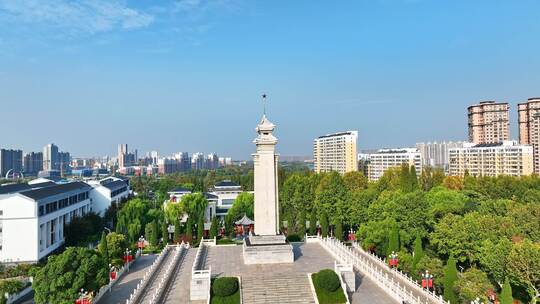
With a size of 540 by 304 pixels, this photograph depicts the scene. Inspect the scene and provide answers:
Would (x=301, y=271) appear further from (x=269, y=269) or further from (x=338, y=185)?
(x=338, y=185)

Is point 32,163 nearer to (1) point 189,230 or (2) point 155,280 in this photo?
(1) point 189,230

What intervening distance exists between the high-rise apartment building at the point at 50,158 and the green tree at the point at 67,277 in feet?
565

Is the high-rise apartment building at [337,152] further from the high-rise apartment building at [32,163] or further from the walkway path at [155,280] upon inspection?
the high-rise apartment building at [32,163]

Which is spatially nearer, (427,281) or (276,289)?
(276,289)

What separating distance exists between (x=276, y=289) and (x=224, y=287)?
258 centimetres

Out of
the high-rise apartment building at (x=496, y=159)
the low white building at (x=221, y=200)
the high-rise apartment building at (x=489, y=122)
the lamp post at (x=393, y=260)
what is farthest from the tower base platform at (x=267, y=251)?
the high-rise apartment building at (x=489, y=122)

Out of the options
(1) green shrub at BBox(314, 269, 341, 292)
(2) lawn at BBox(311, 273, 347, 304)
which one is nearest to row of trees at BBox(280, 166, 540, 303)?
(2) lawn at BBox(311, 273, 347, 304)

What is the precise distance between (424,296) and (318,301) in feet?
19.7

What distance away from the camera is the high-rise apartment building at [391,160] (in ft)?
270

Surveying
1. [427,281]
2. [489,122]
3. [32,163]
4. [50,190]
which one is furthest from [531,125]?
[32,163]

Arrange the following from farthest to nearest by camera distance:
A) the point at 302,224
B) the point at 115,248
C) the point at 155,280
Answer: the point at 302,224 < the point at 115,248 < the point at 155,280

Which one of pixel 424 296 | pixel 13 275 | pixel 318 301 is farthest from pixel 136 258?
pixel 424 296

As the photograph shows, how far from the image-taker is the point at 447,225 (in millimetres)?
27031

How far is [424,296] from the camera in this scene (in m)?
21.4
